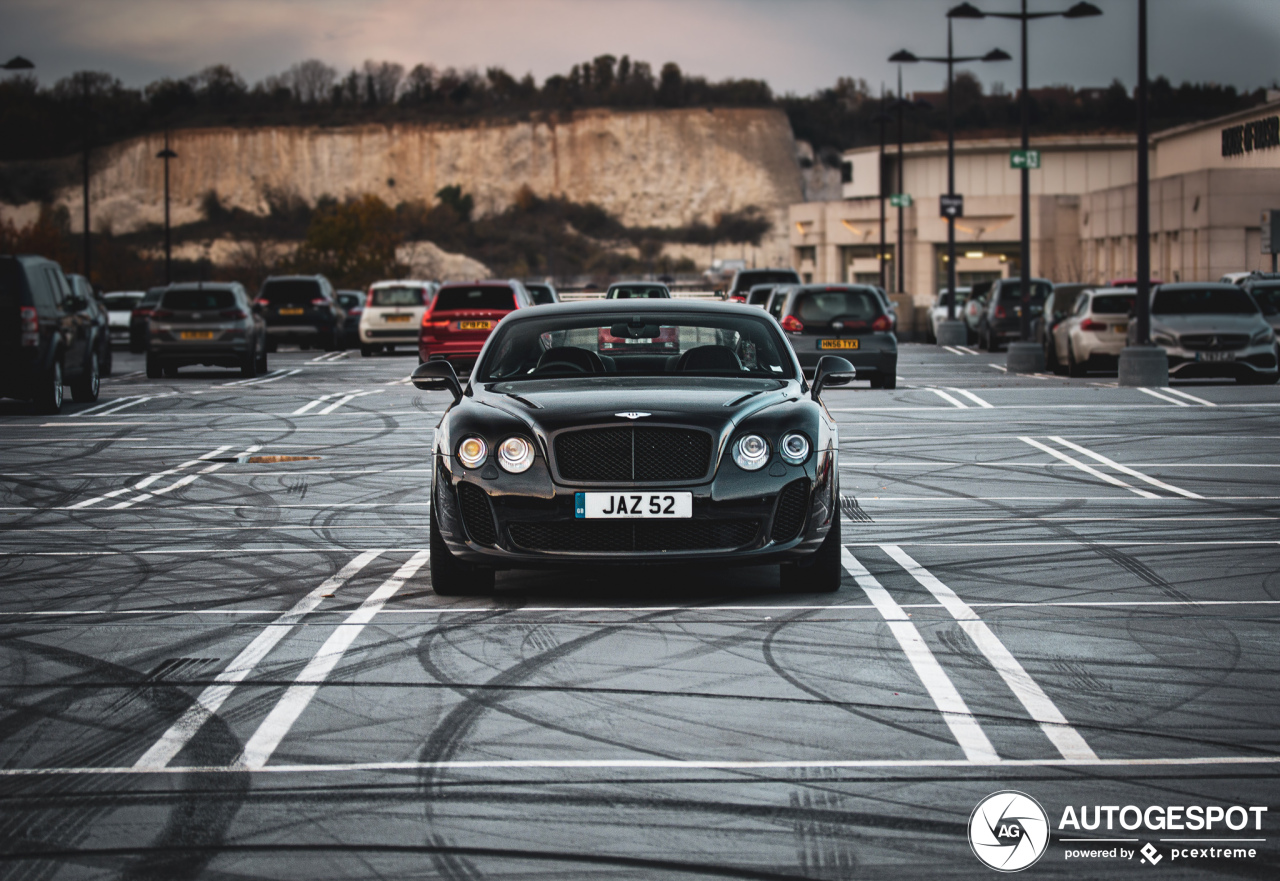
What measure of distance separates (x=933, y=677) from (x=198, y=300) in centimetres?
2499

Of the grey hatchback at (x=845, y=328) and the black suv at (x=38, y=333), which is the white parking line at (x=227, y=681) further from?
the grey hatchback at (x=845, y=328)

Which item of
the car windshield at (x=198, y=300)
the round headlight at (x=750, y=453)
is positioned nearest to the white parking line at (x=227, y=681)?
the round headlight at (x=750, y=453)

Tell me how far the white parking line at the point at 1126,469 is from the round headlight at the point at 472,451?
6.79m

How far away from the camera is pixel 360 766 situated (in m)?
5.36

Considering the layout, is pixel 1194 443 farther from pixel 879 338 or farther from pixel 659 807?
pixel 659 807

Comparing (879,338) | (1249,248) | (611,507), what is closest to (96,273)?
(1249,248)

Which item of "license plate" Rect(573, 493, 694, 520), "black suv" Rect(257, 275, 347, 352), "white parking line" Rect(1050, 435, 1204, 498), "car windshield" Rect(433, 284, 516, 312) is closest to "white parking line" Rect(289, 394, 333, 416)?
"car windshield" Rect(433, 284, 516, 312)

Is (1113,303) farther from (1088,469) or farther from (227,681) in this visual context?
(227,681)

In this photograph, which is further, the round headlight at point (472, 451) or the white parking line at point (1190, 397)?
the white parking line at point (1190, 397)

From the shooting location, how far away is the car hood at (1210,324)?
80.8ft

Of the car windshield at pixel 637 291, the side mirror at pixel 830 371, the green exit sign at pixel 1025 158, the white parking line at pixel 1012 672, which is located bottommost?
the white parking line at pixel 1012 672

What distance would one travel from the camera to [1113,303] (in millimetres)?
27891

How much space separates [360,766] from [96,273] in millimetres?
79906

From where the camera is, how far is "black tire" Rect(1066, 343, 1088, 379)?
28.1 metres
